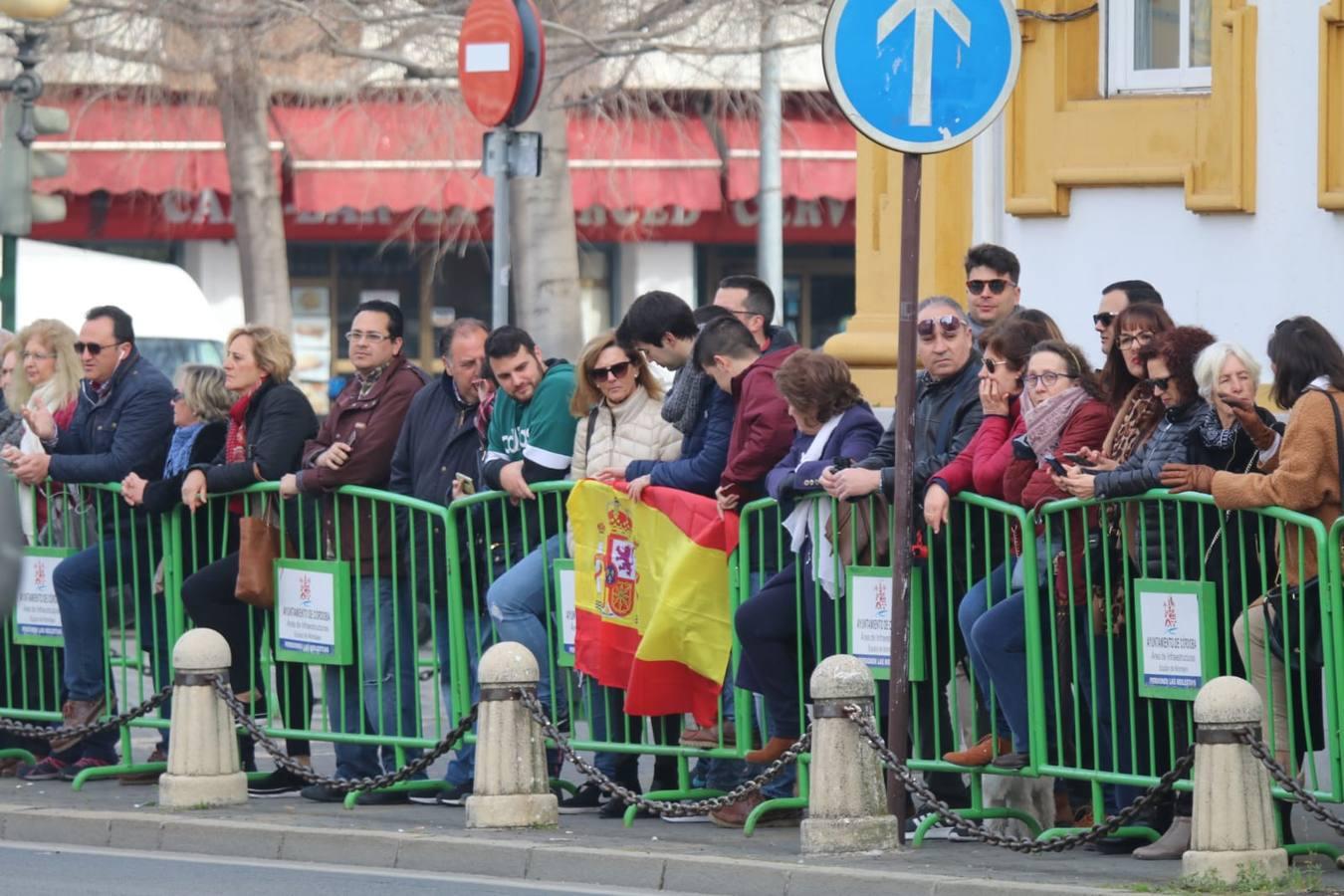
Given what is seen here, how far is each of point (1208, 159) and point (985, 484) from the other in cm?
396

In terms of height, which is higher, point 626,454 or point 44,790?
point 626,454

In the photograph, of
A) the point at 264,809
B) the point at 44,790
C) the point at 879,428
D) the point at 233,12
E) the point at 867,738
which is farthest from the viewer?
the point at 233,12

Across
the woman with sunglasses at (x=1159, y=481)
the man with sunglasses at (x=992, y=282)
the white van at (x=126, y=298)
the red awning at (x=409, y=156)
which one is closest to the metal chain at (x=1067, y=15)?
the man with sunglasses at (x=992, y=282)

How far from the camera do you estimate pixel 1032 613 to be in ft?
30.2

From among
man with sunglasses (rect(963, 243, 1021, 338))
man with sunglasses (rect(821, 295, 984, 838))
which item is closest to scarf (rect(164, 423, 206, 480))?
man with sunglasses (rect(821, 295, 984, 838))

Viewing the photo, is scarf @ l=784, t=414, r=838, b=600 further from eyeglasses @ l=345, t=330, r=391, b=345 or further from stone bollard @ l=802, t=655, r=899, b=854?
eyeglasses @ l=345, t=330, r=391, b=345

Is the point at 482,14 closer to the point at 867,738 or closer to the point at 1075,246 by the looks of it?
the point at 1075,246

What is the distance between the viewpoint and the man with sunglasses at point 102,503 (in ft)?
37.6

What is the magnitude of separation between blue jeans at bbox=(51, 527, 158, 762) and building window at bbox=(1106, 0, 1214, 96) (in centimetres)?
523

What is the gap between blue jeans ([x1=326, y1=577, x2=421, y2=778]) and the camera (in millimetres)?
10797

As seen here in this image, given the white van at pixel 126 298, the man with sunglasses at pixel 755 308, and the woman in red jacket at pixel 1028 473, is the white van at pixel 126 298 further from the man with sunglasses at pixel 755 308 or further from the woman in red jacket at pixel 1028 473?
the woman in red jacket at pixel 1028 473

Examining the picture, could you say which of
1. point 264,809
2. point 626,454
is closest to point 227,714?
point 264,809

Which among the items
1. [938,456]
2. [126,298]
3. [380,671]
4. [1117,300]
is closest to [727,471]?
[938,456]

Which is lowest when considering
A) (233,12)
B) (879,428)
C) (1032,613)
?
(1032,613)
